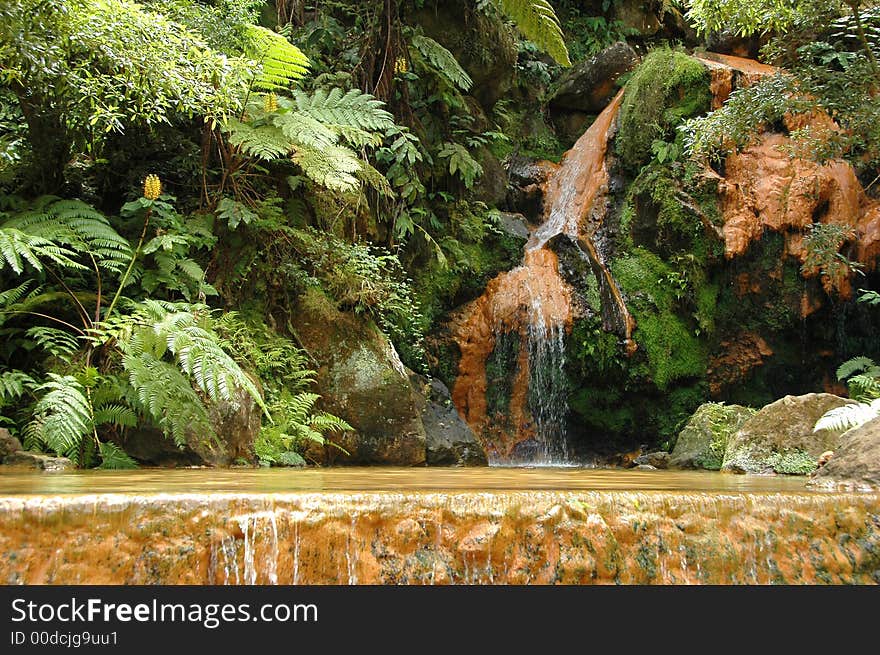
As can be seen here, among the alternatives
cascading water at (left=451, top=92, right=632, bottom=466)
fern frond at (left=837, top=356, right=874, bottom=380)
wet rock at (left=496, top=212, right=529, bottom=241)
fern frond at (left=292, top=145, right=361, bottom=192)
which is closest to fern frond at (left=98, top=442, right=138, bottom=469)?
fern frond at (left=292, top=145, right=361, bottom=192)

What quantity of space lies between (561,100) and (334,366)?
9218 mm

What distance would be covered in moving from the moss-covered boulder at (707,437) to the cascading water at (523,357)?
1.94 metres

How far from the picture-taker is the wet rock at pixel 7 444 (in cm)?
420

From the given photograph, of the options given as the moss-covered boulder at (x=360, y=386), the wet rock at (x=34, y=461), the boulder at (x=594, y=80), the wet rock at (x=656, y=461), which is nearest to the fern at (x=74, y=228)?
the wet rock at (x=34, y=461)

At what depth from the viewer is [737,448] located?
19.7 ft

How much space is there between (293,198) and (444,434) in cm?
277

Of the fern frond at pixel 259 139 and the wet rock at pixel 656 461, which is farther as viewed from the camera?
the wet rock at pixel 656 461

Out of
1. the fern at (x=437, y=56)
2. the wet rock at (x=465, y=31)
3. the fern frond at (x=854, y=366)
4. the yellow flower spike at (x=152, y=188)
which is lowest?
the fern frond at (x=854, y=366)

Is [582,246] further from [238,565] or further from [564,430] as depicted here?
[238,565]

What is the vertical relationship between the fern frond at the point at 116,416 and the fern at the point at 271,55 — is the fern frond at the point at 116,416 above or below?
below

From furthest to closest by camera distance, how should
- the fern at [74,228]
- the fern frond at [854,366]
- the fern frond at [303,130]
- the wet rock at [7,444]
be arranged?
the fern frond at [854,366]
the fern frond at [303,130]
the fern at [74,228]
the wet rock at [7,444]

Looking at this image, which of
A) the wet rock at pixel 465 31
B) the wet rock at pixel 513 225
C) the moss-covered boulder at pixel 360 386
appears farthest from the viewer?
the wet rock at pixel 465 31

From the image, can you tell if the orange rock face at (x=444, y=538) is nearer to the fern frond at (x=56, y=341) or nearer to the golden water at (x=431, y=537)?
the golden water at (x=431, y=537)

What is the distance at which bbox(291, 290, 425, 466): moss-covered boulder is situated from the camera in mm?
6633
